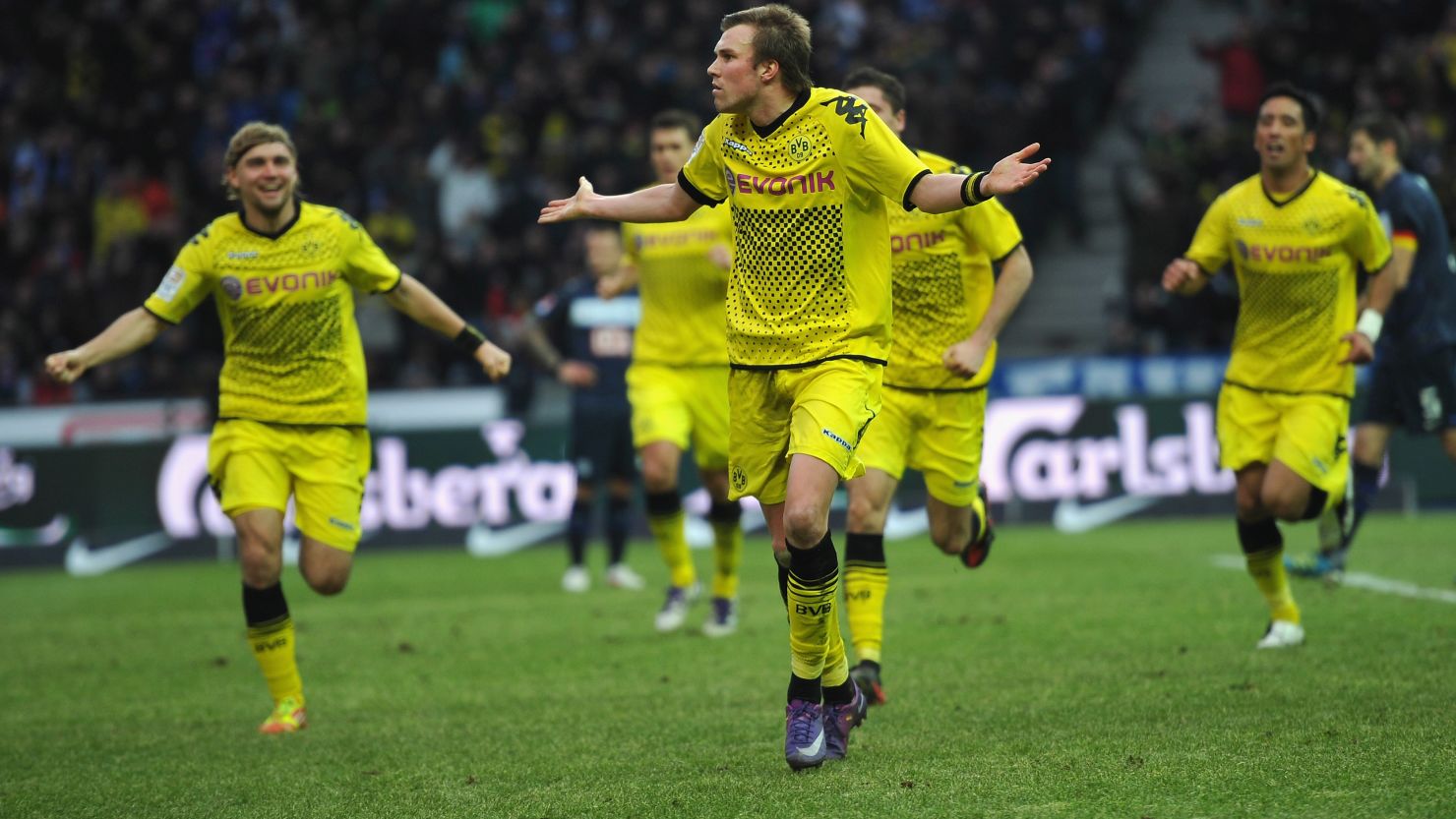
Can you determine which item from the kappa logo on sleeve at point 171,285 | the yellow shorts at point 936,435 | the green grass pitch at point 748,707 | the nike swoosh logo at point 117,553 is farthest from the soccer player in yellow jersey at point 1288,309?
the nike swoosh logo at point 117,553

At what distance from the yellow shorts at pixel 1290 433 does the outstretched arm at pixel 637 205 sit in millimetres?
3362

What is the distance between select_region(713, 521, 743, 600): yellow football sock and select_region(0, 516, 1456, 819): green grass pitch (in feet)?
1.04

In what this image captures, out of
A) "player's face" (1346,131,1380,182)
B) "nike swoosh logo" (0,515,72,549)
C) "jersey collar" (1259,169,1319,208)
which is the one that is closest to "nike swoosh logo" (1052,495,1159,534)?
"player's face" (1346,131,1380,182)

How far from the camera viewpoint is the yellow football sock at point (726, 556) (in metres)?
10.3

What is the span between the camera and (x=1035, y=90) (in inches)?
860

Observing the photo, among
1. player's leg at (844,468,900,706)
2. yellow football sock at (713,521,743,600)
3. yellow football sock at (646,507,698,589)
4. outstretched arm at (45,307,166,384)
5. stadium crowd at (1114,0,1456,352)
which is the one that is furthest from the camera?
stadium crowd at (1114,0,1456,352)

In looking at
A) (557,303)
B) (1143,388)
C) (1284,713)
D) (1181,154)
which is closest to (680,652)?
(1284,713)

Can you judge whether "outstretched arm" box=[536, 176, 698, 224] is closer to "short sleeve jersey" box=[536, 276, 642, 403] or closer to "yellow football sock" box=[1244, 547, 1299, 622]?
"yellow football sock" box=[1244, 547, 1299, 622]

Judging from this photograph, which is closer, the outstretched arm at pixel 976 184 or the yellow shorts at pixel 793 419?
the outstretched arm at pixel 976 184

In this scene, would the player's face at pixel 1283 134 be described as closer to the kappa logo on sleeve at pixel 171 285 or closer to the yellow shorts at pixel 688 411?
the yellow shorts at pixel 688 411

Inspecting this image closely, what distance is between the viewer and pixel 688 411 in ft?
34.9

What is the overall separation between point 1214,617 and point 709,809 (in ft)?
17.0

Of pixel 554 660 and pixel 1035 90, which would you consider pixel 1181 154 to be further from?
pixel 554 660

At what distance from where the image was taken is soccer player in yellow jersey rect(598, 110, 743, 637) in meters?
10.5
